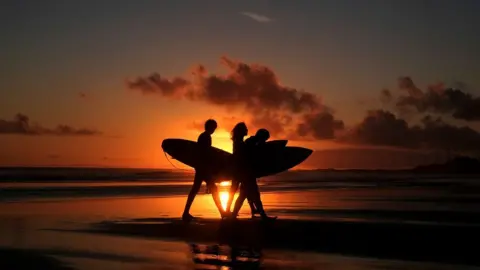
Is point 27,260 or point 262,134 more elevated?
point 262,134

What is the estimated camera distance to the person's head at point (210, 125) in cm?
1373

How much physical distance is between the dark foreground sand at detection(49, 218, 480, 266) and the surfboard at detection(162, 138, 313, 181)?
4.22ft

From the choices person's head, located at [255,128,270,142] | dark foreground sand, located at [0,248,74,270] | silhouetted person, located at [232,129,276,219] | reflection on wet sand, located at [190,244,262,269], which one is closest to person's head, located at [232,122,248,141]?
silhouetted person, located at [232,129,276,219]

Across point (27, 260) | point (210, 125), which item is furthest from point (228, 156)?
point (27, 260)

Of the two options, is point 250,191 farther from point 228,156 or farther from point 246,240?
point 246,240

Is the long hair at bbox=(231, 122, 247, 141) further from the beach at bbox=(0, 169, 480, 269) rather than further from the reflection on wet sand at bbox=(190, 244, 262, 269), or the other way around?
the reflection on wet sand at bbox=(190, 244, 262, 269)

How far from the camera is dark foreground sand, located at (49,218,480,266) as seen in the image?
954cm

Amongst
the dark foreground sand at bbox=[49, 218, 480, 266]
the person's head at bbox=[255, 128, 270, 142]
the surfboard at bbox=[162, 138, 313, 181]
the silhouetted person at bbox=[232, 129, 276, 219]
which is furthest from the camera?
the surfboard at bbox=[162, 138, 313, 181]

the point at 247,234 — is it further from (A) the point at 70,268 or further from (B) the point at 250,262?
(A) the point at 70,268

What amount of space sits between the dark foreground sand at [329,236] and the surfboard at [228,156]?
1285 mm

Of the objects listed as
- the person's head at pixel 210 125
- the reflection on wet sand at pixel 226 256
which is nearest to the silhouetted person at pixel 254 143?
the person's head at pixel 210 125

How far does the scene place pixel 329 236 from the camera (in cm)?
1134

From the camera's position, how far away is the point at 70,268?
818 cm

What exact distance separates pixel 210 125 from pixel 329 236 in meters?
3.88
